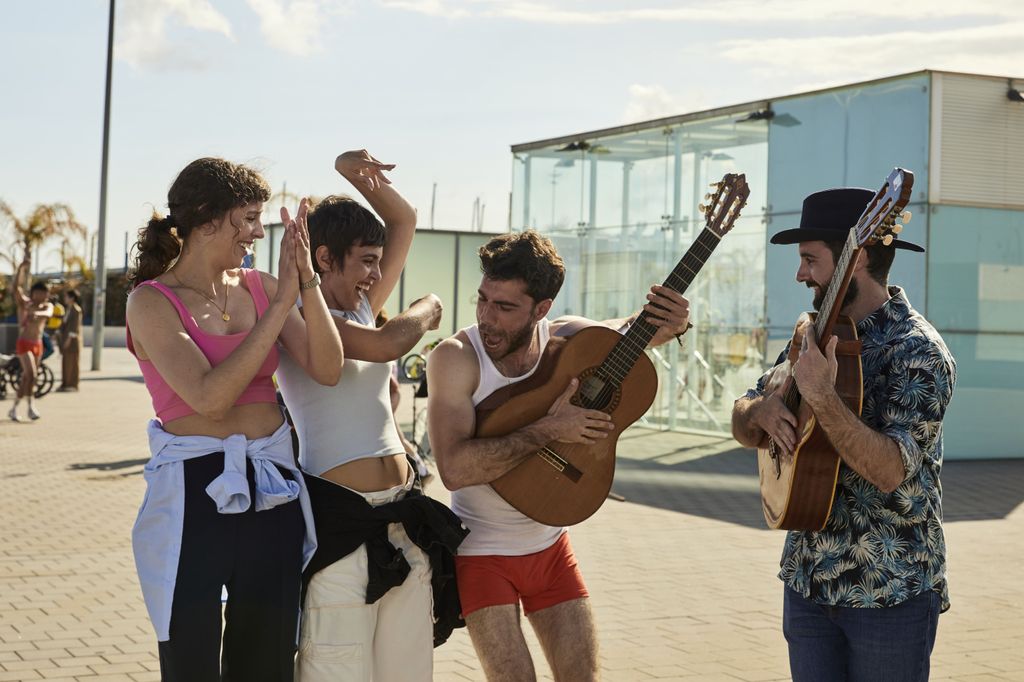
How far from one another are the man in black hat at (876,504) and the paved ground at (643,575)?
8.17 ft

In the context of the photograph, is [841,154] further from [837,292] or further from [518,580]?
[837,292]

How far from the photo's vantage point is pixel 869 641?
121 inches

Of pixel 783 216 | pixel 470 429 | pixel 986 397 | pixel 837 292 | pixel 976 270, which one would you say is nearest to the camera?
pixel 837 292

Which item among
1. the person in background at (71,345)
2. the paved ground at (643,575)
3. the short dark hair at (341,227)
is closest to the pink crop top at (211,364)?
the short dark hair at (341,227)

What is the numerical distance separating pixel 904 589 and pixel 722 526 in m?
6.96

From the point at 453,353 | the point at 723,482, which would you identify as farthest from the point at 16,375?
the point at 453,353

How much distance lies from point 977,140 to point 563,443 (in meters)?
12.1

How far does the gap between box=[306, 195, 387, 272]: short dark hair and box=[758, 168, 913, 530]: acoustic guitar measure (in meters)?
1.15

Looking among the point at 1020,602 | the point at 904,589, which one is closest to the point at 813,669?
the point at 904,589

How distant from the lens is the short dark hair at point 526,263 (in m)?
3.57

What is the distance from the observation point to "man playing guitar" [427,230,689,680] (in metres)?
3.43

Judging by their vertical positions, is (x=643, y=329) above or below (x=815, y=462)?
above

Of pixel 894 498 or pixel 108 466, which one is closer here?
pixel 894 498

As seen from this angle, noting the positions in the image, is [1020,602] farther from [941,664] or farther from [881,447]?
[881,447]
